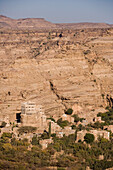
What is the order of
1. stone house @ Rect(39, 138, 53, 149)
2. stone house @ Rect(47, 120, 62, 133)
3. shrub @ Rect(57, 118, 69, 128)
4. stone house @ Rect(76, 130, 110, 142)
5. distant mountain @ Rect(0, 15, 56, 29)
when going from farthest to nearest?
distant mountain @ Rect(0, 15, 56, 29) < shrub @ Rect(57, 118, 69, 128) < stone house @ Rect(47, 120, 62, 133) < stone house @ Rect(76, 130, 110, 142) < stone house @ Rect(39, 138, 53, 149)

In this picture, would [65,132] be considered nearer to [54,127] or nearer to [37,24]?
[54,127]

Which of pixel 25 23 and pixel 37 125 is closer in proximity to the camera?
pixel 37 125

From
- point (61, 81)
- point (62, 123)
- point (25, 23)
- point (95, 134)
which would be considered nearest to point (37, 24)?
point (25, 23)

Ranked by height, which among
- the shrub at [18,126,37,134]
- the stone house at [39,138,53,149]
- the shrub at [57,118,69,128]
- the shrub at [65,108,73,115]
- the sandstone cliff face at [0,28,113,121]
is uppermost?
the sandstone cliff face at [0,28,113,121]

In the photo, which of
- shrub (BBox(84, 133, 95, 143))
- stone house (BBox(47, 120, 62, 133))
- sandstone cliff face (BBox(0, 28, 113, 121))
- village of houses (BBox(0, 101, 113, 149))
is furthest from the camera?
sandstone cliff face (BBox(0, 28, 113, 121))

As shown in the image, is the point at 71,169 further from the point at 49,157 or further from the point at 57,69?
the point at 57,69

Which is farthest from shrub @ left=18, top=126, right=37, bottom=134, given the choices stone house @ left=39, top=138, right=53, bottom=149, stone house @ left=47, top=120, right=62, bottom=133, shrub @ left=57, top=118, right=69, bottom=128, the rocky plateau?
shrub @ left=57, top=118, right=69, bottom=128

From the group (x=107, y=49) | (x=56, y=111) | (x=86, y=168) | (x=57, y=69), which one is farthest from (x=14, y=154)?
(x=107, y=49)

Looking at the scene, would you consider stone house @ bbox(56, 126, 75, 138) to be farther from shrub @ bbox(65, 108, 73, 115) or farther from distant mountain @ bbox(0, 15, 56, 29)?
distant mountain @ bbox(0, 15, 56, 29)

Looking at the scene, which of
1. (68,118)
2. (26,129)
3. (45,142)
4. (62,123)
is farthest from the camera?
(68,118)

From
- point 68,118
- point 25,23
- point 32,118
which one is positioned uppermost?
point 25,23

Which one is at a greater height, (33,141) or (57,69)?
(57,69)
